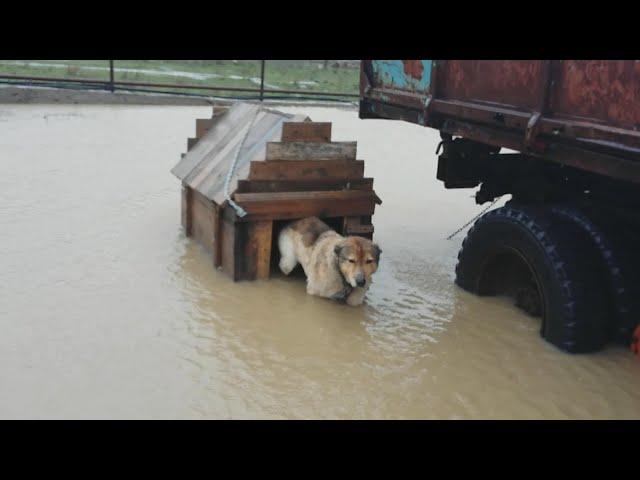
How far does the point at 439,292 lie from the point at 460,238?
7.52 feet

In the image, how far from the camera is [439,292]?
746 centimetres

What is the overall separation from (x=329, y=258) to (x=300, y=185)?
1.17m

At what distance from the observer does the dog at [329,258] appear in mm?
6332

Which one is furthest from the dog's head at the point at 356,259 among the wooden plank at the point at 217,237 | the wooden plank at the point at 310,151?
the wooden plank at the point at 217,237

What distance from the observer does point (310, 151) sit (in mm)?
7449

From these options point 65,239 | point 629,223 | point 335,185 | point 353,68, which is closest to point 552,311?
point 629,223

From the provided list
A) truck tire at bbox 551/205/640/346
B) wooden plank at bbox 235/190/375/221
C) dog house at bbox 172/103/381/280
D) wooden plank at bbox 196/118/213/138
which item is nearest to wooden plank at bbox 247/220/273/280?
dog house at bbox 172/103/381/280

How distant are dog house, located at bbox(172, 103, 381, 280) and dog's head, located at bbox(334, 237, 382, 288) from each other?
110cm

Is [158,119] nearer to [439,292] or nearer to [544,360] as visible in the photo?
[439,292]

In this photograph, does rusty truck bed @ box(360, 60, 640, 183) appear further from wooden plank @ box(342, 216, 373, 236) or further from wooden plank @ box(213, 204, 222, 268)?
wooden plank @ box(213, 204, 222, 268)

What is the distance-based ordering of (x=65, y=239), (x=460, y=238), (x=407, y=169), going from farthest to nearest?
(x=407, y=169) → (x=460, y=238) → (x=65, y=239)

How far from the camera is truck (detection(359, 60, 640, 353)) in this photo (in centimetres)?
494

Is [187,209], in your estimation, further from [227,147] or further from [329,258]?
[329,258]

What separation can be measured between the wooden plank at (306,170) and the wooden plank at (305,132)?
274mm
